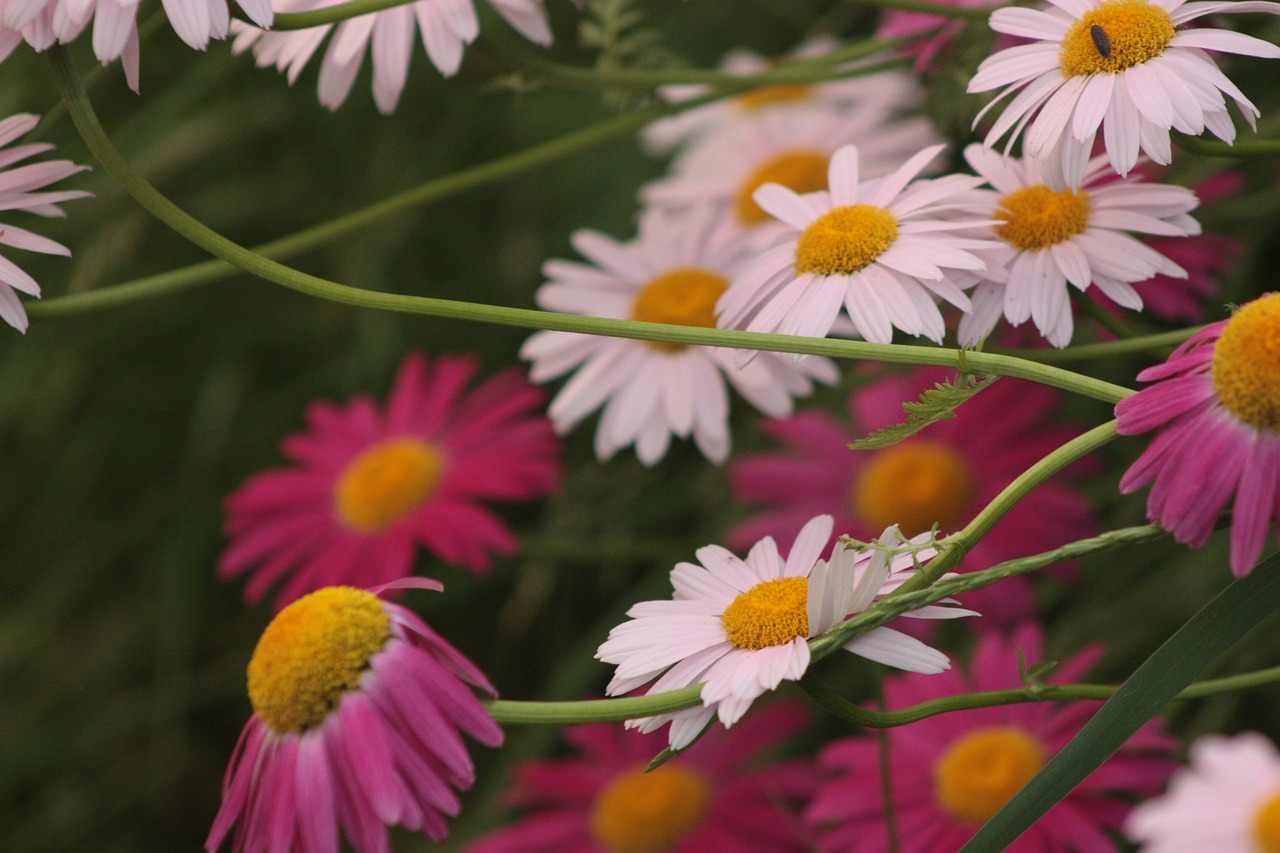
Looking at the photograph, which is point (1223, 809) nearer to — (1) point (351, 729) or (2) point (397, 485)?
(1) point (351, 729)

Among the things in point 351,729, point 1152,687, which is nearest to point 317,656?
point 351,729

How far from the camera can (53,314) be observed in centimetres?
48

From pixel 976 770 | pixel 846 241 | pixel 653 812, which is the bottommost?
pixel 653 812

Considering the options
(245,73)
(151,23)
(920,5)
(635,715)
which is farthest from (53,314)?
(245,73)

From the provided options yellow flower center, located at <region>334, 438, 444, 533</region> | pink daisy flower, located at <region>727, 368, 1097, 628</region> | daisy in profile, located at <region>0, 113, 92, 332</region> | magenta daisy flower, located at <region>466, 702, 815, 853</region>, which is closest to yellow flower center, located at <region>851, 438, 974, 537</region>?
pink daisy flower, located at <region>727, 368, 1097, 628</region>

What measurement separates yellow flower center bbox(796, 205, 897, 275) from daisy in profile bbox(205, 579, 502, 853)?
188 millimetres

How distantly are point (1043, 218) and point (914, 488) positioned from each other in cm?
37

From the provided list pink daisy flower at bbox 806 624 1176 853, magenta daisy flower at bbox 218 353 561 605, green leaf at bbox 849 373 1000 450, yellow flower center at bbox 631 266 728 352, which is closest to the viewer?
green leaf at bbox 849 373 1000 450

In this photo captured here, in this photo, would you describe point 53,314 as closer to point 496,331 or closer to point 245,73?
point 496,331

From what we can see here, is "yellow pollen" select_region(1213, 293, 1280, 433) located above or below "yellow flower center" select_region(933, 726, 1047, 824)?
above

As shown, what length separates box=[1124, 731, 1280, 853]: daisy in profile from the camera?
275 mm

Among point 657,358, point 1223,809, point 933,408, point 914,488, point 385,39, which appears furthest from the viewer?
point 914,488

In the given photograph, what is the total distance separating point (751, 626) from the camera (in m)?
0.37

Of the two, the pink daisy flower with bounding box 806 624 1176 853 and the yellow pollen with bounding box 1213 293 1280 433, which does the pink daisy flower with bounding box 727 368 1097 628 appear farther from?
the yellow pollen with bounding box 1213 293 1280 433
